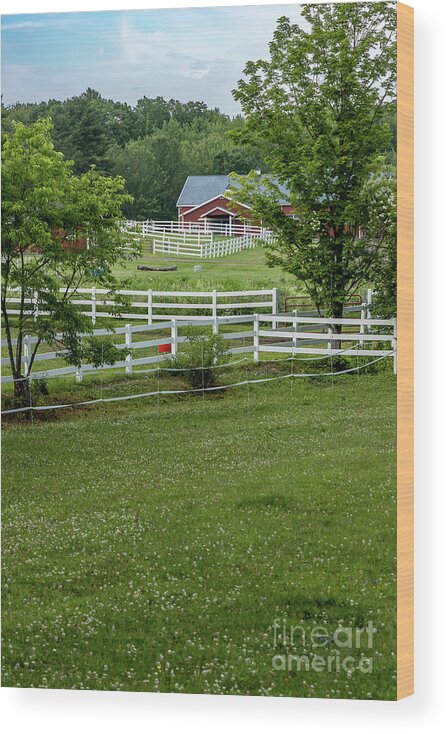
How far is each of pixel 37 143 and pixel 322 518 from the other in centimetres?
287

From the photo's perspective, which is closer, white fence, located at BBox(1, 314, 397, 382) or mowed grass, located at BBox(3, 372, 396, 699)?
mowed grass, located at BBox(3, 372, 396, 699)

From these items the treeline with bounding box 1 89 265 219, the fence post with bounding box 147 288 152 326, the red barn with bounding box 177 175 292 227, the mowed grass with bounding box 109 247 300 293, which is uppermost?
the treeline with bounding box 1 89 265 219

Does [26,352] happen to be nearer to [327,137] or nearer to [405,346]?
[327,137]

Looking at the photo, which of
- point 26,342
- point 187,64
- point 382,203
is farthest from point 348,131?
point 26,342

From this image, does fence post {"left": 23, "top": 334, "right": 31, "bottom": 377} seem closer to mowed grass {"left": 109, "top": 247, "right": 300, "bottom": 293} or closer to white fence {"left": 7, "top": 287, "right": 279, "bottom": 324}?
white fence {"left": 7, "top": 287, "right": 279, "bottom": 324}

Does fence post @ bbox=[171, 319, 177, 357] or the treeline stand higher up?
the treeline

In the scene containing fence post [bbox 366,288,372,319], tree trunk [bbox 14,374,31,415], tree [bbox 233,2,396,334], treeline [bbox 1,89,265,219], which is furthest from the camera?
tree trunk [bbox 14,374,31,415]

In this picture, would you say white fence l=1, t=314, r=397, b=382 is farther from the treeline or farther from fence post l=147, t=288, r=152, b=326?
the treeline

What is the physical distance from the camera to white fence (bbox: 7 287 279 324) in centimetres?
761

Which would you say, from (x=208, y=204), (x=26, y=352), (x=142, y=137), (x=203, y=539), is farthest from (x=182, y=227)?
(x=203, y=539)

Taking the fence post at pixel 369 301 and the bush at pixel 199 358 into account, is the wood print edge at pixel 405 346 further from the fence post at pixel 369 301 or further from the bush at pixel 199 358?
the bush at pixel 199 358

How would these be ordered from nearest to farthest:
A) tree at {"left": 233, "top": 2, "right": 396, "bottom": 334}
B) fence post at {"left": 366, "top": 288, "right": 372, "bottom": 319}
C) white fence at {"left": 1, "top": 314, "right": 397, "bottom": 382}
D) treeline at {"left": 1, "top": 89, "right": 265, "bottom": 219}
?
1. tree at {"left": 233, "top": 2, "right": 396, "bottom": 334}
2. fence post at {"left": 366, "top": 288, "right": 372, "bottom": 319}
3. white fence at {"left": 1, "top": 314, "right": 397, "bottom": 382}
4. treeline at {"left": 1, "top": 89, "right": 265, "bottom": 219}

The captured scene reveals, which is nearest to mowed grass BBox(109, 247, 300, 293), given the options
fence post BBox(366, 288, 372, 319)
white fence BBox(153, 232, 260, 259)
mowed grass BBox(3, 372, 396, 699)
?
white fence BBox(153, 232, 260, 259)

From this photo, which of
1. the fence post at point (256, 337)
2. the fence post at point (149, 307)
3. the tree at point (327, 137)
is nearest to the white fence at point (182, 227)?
the tree at point (327, 137)
